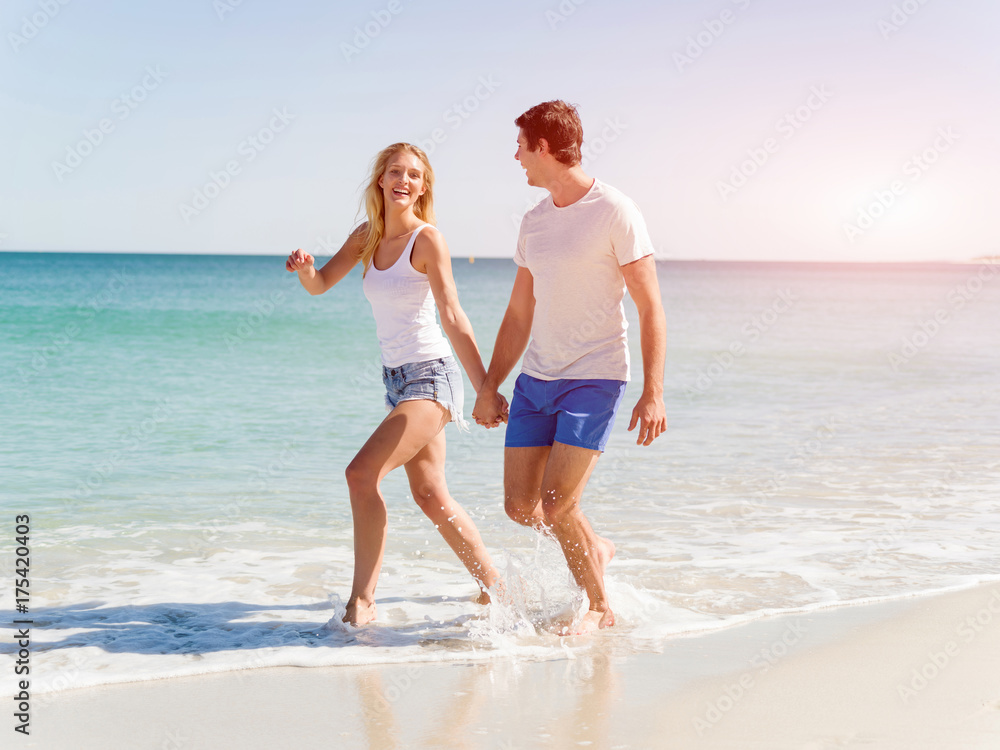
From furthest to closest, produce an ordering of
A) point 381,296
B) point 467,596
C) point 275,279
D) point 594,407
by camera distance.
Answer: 1. point 275,279
2. point 467,596
3. point 381,296
4. point 594,407

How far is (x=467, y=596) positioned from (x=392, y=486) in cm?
259

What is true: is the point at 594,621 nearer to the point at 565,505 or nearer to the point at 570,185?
the point at 565,505

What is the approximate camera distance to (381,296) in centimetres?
405

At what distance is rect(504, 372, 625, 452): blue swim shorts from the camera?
3717 millimetres

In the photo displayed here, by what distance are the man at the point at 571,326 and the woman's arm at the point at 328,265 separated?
0.86m

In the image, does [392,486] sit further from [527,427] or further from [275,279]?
[275,279]

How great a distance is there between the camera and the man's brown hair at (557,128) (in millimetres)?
3734

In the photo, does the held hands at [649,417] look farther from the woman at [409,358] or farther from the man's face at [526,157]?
the man's face at [526,157]

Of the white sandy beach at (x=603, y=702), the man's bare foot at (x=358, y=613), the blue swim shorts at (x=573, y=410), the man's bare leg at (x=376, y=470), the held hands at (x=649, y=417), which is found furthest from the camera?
the man's bare foot at (x=358, y=613)

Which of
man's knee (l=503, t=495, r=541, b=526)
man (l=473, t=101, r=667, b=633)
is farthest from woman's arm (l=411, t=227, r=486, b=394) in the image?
man's knee (l=503, t=495, r=541, b=526)

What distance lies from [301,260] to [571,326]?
1.28m

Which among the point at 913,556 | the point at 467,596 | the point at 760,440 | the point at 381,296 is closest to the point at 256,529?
the point at 467,596

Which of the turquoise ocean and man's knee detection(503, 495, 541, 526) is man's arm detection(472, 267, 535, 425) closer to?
man's knee detection(503, 495, 541, 526)

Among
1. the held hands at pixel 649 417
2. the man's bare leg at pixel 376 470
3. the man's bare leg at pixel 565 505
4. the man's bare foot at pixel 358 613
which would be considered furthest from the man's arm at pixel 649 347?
the man's bare foot at pixel 358 613
